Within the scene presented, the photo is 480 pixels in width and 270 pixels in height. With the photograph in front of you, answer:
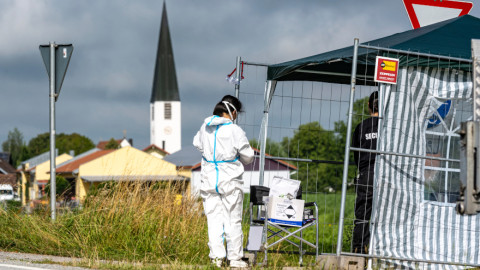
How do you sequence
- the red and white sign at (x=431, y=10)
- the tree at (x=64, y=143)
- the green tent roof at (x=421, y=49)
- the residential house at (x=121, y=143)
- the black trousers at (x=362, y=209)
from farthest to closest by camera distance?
the residential house at (x=121, y=143)
the tree at (x=64, y=143)
the red and white sign at (x=431, y=10)
the black trousers at (x=362, y=209)
the green tent roof at (x=421, y=49)

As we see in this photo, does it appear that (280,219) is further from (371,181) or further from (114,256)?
(114,256)

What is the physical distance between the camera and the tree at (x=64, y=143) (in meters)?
127

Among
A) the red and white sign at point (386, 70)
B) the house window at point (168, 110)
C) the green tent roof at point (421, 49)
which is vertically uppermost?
the green tent roof at point (421, 49)

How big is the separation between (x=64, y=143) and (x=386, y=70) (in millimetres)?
124765

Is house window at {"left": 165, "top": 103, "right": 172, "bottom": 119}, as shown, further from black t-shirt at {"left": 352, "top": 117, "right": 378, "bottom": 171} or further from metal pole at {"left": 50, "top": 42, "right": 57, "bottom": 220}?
black t-shirt at {"left": 352, "top": 117, "right": 378, "bottom": 171}

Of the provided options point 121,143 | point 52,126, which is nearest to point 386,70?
point 52,126

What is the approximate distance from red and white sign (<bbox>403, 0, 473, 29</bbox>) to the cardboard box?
342 cm

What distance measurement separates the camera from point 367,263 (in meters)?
6.83

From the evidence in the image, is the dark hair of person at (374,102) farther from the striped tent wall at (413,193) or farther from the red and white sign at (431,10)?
the red and white sign at (431,10)

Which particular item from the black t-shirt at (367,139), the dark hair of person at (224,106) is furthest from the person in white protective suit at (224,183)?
the black t-shirt at (367,139)

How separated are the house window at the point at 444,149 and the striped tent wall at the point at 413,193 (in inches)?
2.5

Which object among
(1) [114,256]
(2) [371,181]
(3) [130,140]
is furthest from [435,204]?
(3) [130,140]

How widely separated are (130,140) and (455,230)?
481 ft

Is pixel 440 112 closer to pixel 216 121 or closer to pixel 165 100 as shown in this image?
pixel 216 121
